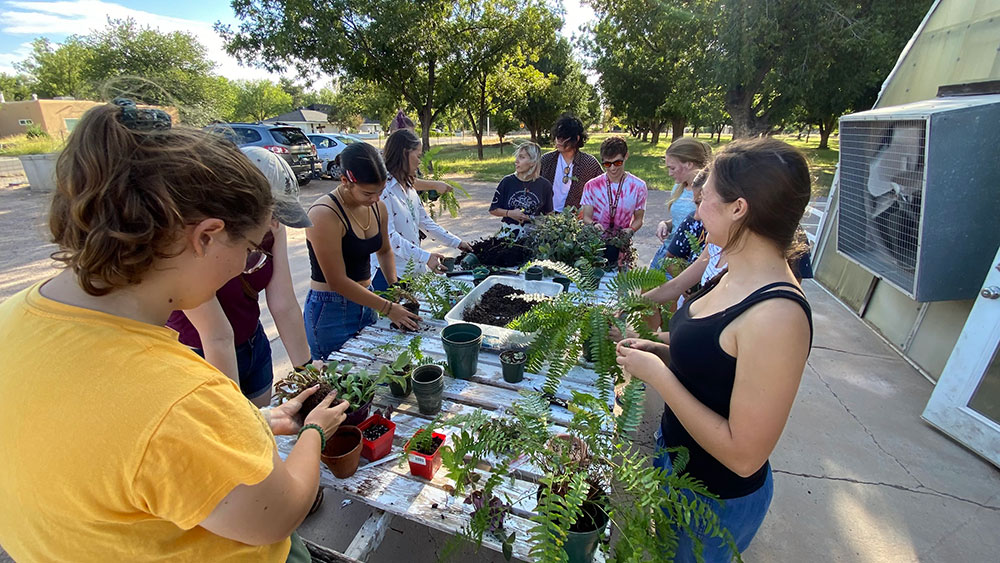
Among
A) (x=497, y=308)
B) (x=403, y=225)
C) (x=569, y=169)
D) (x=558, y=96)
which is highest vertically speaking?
(x=558, y=96)

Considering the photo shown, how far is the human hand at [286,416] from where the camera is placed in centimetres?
145

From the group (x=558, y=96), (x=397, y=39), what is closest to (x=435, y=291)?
(x=397, y=39)

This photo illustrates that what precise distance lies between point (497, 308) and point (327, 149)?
15.4m

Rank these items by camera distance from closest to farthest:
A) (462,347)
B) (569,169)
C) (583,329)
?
(583,329)
(462,347)
(569,169)

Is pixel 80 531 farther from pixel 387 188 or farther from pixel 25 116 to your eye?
pixel 25 116

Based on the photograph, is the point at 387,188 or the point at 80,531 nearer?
the point at 80,531

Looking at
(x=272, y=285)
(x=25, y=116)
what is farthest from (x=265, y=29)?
(x=25, y=116)

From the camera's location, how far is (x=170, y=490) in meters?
0.76

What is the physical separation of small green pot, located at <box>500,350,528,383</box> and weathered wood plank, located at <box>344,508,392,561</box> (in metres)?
0.78

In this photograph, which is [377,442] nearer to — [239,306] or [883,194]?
[239,306]

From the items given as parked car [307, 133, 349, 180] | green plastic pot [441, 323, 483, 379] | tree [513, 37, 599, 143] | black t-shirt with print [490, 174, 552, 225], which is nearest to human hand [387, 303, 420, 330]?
green plastic pot [441, 323, 483, 379]

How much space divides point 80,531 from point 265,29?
18.2m

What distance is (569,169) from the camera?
15.8 feet

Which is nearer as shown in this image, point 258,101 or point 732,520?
point 732,520
